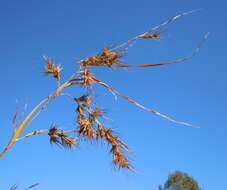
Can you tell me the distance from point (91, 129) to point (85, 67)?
15.9 inches

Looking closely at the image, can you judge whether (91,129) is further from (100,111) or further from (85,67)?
(85,67)

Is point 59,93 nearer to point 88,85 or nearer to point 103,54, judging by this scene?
point 88,85

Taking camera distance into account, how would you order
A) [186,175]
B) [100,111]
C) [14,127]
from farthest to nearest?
[186,175] < [100,111] < [14,127]

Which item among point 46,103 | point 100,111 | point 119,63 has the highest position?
point 119,63

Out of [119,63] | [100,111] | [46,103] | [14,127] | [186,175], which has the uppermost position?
[186,175]

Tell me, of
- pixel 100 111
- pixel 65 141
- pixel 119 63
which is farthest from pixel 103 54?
pixel 65 141

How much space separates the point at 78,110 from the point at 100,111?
15cm

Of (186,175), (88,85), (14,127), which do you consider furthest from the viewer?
(186,175)

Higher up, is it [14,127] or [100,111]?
[100,111]

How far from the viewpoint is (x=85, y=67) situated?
2.99m

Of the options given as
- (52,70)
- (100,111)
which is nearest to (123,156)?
(100,111)

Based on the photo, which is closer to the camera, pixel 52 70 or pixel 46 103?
pixel 46 103

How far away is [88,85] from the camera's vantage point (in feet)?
9.67

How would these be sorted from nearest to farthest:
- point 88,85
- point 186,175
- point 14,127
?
point 14,127, point 88,85, point 186,175
